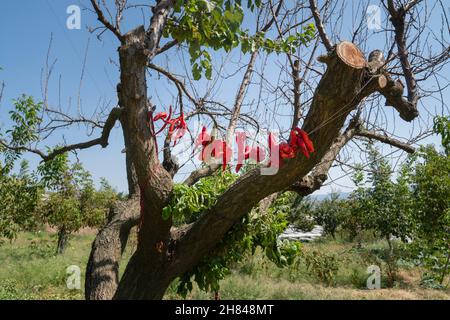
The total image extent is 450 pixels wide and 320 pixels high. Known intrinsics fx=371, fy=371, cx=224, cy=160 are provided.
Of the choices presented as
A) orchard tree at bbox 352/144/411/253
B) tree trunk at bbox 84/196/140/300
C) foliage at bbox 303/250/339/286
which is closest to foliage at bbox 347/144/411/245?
orchard tree at bbox 352/144/411/253

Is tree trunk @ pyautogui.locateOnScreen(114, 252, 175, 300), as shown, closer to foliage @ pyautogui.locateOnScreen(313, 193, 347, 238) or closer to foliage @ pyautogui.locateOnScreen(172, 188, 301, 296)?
foliage @ pyautogui.locateOnScreen(172, 188, 301, 296)

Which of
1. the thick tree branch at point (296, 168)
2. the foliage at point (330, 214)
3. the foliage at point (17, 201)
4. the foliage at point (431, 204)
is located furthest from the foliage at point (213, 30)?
the foliage at point (330, 214)

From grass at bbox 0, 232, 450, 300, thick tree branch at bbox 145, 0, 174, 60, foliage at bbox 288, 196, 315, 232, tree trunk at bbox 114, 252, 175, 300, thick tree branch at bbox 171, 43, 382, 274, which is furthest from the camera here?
foliage at bbox 288, 196, 315, 232

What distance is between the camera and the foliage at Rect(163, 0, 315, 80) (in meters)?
2.09

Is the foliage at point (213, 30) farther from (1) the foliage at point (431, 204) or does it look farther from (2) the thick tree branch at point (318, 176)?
(1) the foliage at point (431, 204)

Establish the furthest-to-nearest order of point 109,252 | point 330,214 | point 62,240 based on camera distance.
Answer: point 330,214 → point 62,240 → point 109,252

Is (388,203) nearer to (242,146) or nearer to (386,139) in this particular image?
(386,139)

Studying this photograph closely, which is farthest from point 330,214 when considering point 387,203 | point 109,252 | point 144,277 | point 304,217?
point 144,277

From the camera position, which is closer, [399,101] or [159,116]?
[399,101]

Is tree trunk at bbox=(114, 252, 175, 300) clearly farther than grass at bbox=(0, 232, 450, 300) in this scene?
No

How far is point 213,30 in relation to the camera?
2.45m

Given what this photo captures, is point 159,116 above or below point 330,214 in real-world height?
below
